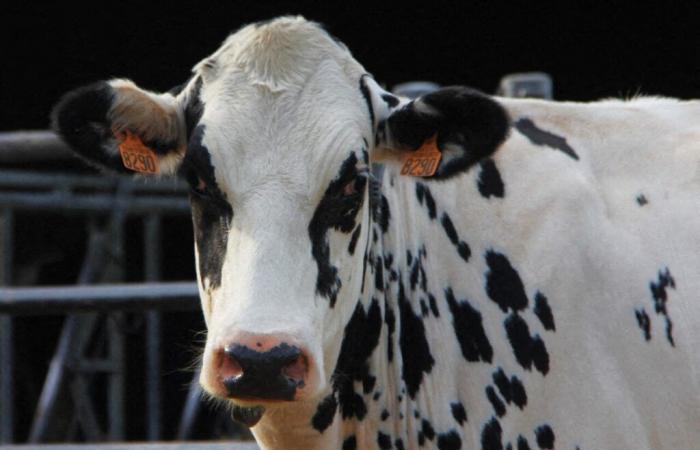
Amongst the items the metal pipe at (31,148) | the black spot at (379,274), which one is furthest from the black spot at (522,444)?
the metal pipe at (31,148)

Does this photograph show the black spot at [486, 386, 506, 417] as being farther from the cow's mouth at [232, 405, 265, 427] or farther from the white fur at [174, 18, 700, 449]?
the cow's mouth at [232, 405, 265, 427]

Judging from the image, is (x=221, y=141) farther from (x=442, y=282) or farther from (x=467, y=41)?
(x=467, y=41)

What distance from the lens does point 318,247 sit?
A: 3330 millimetres

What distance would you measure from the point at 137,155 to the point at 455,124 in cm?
82

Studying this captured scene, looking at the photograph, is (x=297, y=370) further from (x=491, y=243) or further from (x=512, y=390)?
(x=491, y=243)

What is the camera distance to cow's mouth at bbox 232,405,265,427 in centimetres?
337

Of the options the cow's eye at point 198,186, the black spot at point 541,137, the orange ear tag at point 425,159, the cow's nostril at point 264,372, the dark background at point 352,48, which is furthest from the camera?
the dark background at point 352,48

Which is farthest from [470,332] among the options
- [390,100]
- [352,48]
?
[352,48]

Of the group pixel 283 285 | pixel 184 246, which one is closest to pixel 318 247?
pixel 283 285

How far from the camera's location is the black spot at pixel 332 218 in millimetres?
3328

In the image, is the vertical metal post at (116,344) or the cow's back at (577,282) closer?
the cow's back at (577,282)

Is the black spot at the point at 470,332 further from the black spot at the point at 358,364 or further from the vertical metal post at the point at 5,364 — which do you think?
the vertical metal post at the point at 5,364

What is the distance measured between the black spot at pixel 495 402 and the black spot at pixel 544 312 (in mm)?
216

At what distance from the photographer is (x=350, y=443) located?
12.0 ft
